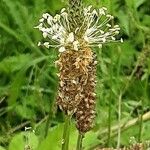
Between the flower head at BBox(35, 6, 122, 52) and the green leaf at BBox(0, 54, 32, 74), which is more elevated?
the green leaf at BBox(0, 54, 32, 74)

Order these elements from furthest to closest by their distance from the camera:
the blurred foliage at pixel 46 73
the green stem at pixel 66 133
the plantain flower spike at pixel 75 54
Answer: the blurred foliage at pixel 46 73
the green stem at pixel 66 133
the plantain flower spike at pixel 75 54

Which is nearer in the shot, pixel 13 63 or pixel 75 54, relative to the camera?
pixel 75 54

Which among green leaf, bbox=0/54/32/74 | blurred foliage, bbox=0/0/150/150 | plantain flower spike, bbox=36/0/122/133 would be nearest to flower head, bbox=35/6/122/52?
plantain flower spike, bbox=36/0/122/133

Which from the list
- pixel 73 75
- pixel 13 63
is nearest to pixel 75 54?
pixel 73 75

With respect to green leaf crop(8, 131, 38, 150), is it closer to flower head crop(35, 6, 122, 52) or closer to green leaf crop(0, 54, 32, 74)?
flower head crop(35, 6, 122, 52)

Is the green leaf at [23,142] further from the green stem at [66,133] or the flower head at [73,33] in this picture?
the flower head at [73,33]

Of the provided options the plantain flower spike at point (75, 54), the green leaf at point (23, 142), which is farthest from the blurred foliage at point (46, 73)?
the plantain flower spike at point (75, 54)

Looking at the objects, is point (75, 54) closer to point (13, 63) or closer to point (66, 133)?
point (66, 133)

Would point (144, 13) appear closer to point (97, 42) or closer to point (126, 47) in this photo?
point (126, 47)
